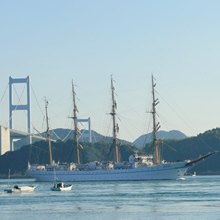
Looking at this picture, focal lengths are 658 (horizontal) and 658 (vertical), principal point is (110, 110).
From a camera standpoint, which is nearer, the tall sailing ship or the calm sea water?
the calm sea water

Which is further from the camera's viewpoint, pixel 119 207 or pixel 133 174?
pixel 133 174

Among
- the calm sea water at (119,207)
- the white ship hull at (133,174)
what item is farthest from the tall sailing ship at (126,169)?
the calm sea water at (119,207)

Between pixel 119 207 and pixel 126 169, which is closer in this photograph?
pixel 119 207

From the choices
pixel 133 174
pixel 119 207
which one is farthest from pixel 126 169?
pixel 119 207

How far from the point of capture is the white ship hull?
134 meters

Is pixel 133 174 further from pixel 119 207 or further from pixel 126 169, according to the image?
pixel 119 207

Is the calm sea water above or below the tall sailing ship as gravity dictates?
below

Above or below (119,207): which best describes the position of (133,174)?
above

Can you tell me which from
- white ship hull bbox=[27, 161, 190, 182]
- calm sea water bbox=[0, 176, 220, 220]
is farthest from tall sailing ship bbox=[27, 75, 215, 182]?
calm sea water bbox=[0, 176, 220, 220]

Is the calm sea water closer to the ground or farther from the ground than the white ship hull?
closer to the ground

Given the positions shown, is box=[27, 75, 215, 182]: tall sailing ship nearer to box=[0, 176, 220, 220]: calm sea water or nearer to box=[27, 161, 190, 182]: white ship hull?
box=[27, 161, 190, 182]: white ship hull

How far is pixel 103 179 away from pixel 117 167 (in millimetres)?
4284

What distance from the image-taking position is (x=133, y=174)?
13688cm

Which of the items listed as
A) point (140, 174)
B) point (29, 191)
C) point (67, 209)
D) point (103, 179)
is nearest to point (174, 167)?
point (140, 174)
